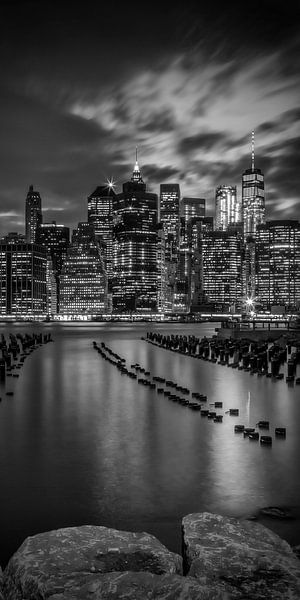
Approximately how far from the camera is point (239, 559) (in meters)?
5.59

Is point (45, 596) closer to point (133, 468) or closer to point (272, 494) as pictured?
point (272, 494)

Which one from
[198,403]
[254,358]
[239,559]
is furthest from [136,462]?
[254,358]

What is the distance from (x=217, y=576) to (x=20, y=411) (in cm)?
1803

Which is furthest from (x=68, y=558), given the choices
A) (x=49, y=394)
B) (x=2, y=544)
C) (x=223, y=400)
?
(x=49, y=394)

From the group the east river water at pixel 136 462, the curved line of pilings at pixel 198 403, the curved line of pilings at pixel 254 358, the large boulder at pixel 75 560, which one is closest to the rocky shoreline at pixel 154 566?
the large boulder at pixel 75 560

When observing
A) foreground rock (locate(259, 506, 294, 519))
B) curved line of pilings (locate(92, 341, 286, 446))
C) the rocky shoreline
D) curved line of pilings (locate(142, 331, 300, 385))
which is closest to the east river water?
foreground rock (locate(259, 506, 294, 519))

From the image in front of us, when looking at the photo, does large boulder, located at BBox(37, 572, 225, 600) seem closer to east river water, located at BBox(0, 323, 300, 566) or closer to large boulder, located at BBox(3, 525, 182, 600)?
large boulder, located at BBox(3, 525, 182, 600)

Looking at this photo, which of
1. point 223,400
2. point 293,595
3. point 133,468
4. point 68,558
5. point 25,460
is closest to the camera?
point 293,595

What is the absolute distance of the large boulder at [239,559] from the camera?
4.95 metres

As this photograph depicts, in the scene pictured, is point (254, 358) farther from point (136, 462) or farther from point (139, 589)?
point (139, 589)

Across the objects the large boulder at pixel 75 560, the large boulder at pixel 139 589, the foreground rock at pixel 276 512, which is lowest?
the foreground rock at pixel 276 512

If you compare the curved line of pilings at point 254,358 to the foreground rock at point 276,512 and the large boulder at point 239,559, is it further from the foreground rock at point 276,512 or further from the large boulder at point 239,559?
the large boulder at point 239,559

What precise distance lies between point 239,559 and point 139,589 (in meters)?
1.41

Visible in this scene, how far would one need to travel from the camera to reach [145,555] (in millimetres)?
5840
